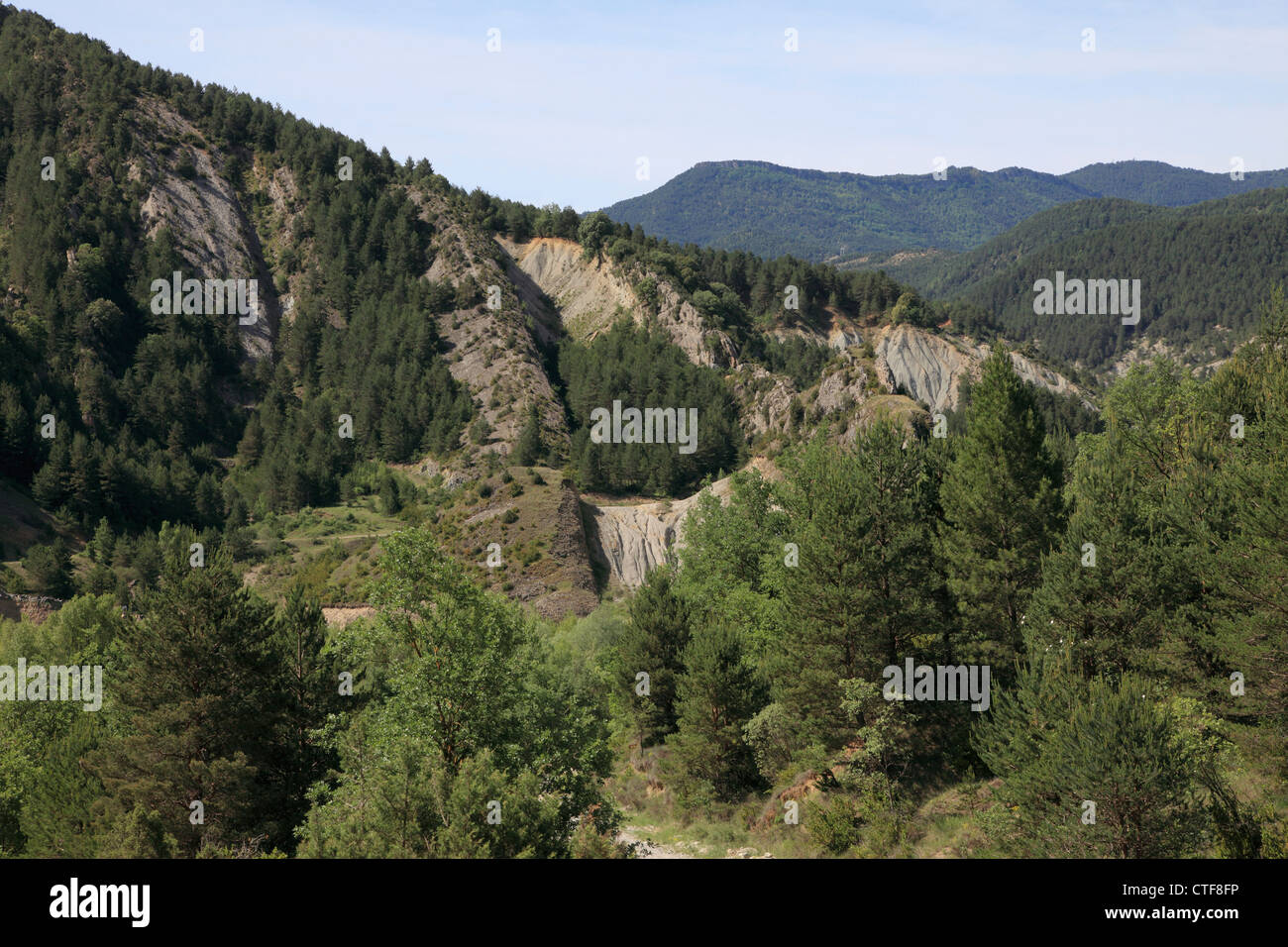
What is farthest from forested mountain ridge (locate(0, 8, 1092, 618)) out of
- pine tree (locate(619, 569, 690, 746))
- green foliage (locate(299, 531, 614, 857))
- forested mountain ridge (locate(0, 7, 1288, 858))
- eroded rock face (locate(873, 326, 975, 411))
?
green foliage (locate(299, 531, 614, 857))

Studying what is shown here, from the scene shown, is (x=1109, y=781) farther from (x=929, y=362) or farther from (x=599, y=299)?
(x=599, y=299)

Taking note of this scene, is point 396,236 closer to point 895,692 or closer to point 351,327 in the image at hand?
point 351,327

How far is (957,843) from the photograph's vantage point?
29094 mm

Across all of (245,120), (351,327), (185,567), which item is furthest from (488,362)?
(185,567)

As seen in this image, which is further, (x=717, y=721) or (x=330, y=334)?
(x=330, y=334)

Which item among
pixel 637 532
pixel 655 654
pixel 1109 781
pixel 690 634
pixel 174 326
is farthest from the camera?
pixel 174 326

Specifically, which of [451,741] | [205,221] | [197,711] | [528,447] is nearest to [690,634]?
[451,741]

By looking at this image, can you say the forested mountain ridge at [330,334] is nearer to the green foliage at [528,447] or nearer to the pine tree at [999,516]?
the green foliage at [528,447]

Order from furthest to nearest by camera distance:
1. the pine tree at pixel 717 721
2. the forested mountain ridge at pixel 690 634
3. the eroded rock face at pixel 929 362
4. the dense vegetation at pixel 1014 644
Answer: the eroded rock face at pixel 929 362 → the pine tree at pixel 717 721 → the forested mountain ridge at pixel 690 634 → the dense vegetation at pixel 1014 644

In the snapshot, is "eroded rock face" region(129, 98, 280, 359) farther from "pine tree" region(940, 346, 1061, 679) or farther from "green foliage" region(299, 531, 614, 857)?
"pine tree" region(940, 346, 1061, 679)

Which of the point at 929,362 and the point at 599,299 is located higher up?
the point at 599,299

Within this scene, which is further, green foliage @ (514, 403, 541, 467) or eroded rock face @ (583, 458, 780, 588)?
green foliage @ (514, 403, 541, 467)

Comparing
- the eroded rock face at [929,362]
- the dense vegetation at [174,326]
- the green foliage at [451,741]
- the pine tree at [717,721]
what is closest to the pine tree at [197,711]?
the green foliage at [451,741]

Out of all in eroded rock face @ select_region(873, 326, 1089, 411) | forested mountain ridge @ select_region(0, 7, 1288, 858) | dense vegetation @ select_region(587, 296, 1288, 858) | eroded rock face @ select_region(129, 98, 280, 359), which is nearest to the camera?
dense vegetation @ select_region(587, 296, 1288, 858)
